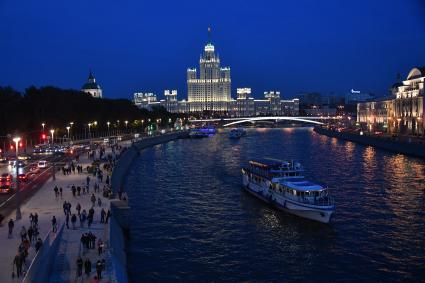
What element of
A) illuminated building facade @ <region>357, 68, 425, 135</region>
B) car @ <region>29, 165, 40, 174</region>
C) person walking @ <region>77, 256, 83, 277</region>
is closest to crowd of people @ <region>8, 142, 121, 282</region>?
person walking @ <region>77, 256, 83, 277</region>

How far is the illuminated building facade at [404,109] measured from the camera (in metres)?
72.2

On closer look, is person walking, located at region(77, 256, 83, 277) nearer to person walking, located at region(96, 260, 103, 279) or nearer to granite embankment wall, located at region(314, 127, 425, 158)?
person walking, located at region(96, 260, 103, 279)

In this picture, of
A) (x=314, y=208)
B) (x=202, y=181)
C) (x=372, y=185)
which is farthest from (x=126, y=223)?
(x=372, y=185)

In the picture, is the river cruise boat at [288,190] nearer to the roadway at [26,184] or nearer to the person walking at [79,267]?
the roadway at [26,184]

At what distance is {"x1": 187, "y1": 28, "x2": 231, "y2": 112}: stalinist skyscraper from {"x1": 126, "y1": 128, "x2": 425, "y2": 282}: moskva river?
6175 inches

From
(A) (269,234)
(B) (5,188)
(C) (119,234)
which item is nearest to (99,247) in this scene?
(C) (119,234)

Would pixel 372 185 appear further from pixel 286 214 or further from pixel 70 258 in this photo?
pixel 70 258

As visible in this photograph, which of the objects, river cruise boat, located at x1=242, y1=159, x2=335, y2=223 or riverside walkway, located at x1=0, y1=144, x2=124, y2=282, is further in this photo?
river cruise boat, located at x1=242, y1=159, x2=335, y2=223

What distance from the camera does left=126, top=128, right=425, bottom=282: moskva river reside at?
1745 centimetres

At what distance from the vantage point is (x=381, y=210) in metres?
25.8

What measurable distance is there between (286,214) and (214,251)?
A: 701cm

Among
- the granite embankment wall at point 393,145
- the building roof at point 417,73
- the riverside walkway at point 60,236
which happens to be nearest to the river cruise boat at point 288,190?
the riverside walkway at point 60,236

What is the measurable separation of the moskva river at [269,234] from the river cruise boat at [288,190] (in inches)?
18.9

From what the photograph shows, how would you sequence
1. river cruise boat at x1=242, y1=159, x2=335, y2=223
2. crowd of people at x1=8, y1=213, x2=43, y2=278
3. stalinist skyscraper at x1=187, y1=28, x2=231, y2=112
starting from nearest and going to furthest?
crowd of people at x1=8, y1=213, x2=43, y2=278, river cruise boat at x1=242, y1=159, x2=335, y2=223, stalinist skyscraper at x1=187, y1=28, x2=231, y2=112
